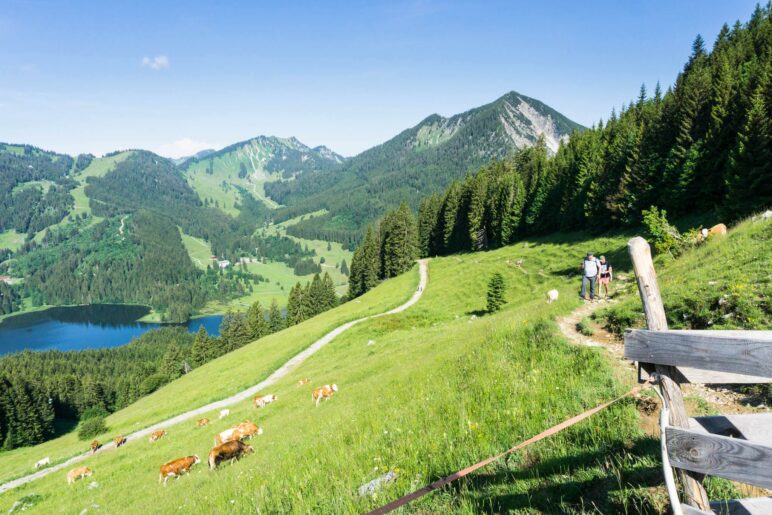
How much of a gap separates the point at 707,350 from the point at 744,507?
1.57 metres

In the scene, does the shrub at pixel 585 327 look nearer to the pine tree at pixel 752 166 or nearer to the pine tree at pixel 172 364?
the pine tree at pixel 752 166

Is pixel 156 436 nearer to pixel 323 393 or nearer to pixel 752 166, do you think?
pixel 323 393

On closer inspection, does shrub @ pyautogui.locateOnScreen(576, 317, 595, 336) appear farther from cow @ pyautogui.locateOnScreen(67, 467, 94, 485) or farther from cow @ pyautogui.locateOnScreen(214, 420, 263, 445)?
cow @ pyautogui.locateOnScreen(67, 467, 94, 485)

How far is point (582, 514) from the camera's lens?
4.34 meters

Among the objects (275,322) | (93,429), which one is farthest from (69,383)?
(93,429)

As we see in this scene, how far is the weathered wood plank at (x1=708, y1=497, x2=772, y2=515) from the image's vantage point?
3189 mm

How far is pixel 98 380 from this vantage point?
119062 mm

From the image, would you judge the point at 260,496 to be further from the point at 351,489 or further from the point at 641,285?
the point at 641,285

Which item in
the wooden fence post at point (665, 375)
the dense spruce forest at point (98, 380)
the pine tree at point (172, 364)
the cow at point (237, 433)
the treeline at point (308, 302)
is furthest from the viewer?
the pine tree at point (172, 364)

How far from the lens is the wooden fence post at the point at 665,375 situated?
315 cm

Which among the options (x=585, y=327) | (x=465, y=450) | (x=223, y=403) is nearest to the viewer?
(x=465, y=450)

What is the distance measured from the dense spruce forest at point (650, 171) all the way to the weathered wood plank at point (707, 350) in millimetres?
42858

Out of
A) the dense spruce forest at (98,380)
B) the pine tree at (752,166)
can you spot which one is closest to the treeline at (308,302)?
the dense spruce forest at (98,380)

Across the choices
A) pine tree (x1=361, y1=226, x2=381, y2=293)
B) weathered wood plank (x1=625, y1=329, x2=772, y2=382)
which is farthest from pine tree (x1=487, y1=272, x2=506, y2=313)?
pine tree (x1=361, y1=226, x2=381, y2=293)
